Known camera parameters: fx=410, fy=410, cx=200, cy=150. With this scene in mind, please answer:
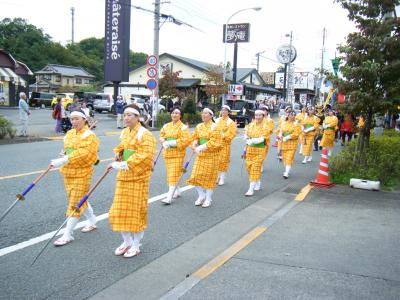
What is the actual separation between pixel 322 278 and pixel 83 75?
62.3 metres

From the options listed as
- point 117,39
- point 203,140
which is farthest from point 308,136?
point 117,39

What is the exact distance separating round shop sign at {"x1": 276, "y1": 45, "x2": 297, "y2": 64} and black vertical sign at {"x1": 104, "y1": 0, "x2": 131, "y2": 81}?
23.4 metres

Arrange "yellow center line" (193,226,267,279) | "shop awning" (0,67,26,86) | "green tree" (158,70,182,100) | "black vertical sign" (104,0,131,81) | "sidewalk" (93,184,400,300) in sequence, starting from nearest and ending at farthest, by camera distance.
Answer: "sidewalk" (93,184,400,300), "yellow center line" (193,226,267,279), "black vertical sign" (104,0,131,81), "green tree" (158,70,182,100), "shop awning" (0,67,26,86)

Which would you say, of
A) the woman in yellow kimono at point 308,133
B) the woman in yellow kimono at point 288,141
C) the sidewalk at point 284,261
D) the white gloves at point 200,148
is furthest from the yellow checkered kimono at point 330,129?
the white gloves at point 200,148

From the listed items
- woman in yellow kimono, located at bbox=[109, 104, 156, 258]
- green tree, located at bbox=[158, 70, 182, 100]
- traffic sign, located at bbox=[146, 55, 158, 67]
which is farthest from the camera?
green tree, located at bbox=[158, 70, 182, 100]

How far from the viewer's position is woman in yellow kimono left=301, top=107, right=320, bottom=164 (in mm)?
13211

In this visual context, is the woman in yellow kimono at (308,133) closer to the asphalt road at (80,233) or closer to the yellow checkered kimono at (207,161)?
the asphalt road at (80,233)

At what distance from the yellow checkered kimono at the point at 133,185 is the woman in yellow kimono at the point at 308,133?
30.9 feet

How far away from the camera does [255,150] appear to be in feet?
27.0

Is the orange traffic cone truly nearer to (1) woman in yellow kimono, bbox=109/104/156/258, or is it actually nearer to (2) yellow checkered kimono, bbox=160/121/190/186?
(2) yellow checkered kimono, bbox=160/121/190/186

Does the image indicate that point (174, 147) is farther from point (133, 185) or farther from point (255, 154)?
point (133, 185)

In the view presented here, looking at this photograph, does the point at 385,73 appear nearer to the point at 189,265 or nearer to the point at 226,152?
the point at 226,152

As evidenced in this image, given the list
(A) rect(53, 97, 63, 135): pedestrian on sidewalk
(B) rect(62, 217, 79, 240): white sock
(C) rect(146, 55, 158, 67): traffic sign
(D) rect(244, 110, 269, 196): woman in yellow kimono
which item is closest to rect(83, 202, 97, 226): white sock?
(B) rect(62, 217, 79, 240): white sock

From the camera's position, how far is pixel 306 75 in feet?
238
